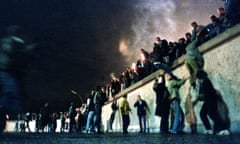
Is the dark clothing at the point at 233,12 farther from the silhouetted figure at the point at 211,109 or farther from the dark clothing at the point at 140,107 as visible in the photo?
the dark clothing at the point at 140,107

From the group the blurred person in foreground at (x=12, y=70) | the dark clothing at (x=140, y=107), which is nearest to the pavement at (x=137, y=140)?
the blurred person in foreground at (x=12, y=70)

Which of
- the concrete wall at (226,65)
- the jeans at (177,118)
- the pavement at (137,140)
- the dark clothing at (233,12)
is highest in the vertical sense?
the dark clothing at (233,12)

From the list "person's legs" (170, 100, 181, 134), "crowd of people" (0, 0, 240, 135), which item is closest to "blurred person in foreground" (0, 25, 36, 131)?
"crowd of people" (0, 0, 240, 135)

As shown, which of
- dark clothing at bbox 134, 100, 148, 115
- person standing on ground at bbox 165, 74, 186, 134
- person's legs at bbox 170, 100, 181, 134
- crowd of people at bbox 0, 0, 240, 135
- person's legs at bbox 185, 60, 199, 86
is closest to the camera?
crowd of people at bbox 0, 0, 240, 135

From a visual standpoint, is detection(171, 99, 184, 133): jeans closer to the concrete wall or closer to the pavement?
the concrete wall

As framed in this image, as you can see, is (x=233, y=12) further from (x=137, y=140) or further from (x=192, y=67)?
(x=137, y=140)

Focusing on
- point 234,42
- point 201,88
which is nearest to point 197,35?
point 234,42

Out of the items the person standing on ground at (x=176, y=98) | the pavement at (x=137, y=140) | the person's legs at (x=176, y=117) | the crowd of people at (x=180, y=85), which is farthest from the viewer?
the person standing on ground at (x=176, y=98)

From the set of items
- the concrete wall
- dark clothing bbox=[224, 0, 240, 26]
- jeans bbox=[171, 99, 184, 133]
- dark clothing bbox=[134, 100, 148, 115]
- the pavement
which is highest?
dark clothing bbox=[224, 0, 240, 26]

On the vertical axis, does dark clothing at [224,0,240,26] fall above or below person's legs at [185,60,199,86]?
above

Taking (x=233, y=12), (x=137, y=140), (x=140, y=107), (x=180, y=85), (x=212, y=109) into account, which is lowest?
(x=137, y=140)

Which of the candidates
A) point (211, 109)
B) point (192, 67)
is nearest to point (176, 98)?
point (211, 109)

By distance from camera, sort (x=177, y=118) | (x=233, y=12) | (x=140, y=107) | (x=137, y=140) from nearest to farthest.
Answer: (x=137, y=140)
(x=233, y=12)
(x=177, y=118)
(x=140, y=107)

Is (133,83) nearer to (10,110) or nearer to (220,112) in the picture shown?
(220,112)
